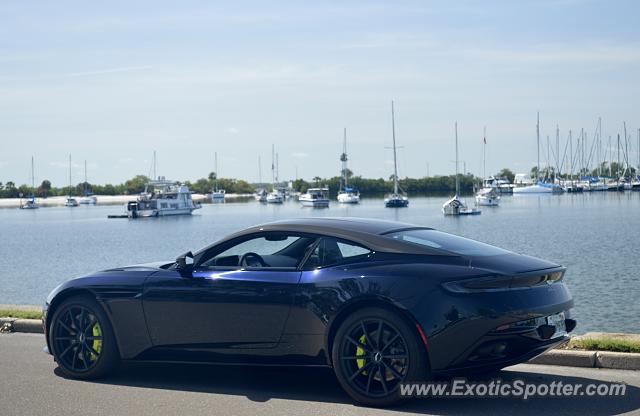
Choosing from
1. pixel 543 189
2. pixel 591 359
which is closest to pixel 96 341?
pixel 591 359

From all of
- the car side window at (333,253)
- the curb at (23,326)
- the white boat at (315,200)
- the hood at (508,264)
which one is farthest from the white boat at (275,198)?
the hood at (508,264)

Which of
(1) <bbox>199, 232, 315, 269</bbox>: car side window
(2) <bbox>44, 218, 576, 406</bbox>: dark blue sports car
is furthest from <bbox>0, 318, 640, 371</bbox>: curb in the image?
(1) <bbox>199, 232, 315, 269</bbox>: car side window

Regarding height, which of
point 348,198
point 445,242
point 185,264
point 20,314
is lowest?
point 348,198

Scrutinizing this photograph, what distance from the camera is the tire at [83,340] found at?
27.2 ft

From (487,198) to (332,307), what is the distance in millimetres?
115563

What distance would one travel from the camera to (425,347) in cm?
679

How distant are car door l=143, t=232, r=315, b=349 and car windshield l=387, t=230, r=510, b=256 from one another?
81cm

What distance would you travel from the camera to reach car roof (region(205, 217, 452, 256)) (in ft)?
23.8

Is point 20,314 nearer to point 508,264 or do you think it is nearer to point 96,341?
point 96,341

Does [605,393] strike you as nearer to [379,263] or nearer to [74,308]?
[379,263]

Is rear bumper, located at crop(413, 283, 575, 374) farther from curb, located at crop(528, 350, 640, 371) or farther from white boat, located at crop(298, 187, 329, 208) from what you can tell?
white boat, located at crop(298, 187, 329, 208)

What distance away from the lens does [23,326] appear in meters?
11.2

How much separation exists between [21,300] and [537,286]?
985 inches

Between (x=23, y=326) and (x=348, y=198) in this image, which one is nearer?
(x=23, y=326)
